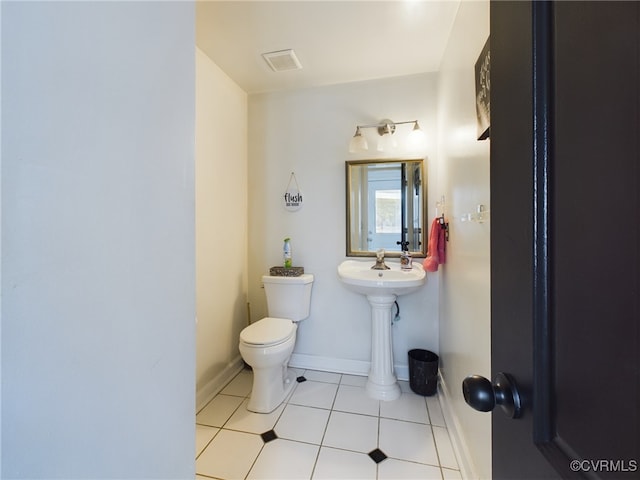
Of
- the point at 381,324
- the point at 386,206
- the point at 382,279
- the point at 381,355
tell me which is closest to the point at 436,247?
the point at 382,279

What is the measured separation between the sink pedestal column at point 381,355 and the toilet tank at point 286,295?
560mm

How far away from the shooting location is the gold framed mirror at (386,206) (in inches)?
79.9

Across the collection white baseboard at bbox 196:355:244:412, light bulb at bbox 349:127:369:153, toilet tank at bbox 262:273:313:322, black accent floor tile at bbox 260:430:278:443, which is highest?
light bulb at bbox 349:127:369:153

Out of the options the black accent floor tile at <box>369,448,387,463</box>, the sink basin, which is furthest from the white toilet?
the black accent floor tile at <box>369,448,387,463</box>

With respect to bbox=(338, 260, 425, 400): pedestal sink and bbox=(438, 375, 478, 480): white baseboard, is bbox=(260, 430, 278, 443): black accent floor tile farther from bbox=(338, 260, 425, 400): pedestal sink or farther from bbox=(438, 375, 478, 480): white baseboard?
bbox=(438, 375, 478, 480): white baseboard

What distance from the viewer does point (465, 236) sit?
128cm

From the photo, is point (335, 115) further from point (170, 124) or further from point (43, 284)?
point (43, 284)

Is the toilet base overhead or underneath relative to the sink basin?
underneath

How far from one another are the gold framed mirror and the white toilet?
55 cm

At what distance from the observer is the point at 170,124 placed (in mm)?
720

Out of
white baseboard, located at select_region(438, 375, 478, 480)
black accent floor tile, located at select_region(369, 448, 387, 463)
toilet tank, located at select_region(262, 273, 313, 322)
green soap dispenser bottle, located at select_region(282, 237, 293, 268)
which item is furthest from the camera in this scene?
green soap dispenser bottle, located at select_region(282, 237, 293, 268)

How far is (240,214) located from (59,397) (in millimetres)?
1871

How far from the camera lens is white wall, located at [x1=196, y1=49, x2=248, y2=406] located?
5.84ft

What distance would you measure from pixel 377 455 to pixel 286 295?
1.15m
